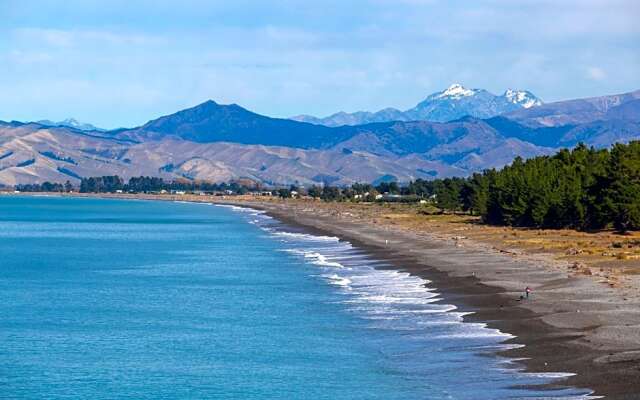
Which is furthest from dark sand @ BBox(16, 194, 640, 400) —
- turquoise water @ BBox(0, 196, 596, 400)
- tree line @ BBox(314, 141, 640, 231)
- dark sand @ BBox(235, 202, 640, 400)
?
tree line @ BBox(314, 141, 640, 231)

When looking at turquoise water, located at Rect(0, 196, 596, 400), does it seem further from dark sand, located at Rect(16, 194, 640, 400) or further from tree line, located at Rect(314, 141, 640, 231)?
tree line, located at Rect(314, 141, 640, 231)

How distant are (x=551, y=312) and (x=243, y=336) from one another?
1232 centimetres

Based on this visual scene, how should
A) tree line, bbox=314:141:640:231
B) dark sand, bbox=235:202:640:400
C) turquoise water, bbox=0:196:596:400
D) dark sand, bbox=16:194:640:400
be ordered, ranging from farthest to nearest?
tree line, bbox=314:141:640:231
turquoise water, bbox=0:196:596:400
dark sand, bbox=16:194:640:400
dark sand, bbox=235:202:640:400

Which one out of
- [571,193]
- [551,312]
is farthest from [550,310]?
[571,193]

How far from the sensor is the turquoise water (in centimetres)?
3288

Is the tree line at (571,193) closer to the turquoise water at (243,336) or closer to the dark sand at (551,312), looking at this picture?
the dark sand at (551,312)

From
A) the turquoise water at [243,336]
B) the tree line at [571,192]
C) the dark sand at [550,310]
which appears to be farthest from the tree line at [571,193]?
the turquoise water at [243,336]

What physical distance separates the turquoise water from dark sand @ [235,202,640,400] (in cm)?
115

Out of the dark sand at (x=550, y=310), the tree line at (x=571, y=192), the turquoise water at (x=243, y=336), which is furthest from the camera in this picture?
the tree line at (x=571, y=192)

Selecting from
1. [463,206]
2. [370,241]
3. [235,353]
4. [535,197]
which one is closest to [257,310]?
[235,353]

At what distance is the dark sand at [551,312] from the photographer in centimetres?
3198

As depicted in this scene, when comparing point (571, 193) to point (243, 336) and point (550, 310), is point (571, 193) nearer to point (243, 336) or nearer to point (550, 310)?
point (550, 310)

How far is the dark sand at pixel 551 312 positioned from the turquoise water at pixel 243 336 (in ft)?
3.78

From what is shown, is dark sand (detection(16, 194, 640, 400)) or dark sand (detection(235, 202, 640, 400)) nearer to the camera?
dark sand (detection(235, 202, 640, 400))
